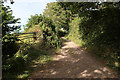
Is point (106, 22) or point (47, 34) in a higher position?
point (106, 22)

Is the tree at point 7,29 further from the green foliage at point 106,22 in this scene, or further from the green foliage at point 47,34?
the green foliage at point 47,34

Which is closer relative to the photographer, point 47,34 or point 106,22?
point 106,22

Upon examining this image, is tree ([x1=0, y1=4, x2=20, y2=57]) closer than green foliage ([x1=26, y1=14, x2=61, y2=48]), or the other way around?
tree ([x1=0, y1=4, x2=20, y2=57])

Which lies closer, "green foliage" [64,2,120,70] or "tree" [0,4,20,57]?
"green foliage" [64,2,120,70]

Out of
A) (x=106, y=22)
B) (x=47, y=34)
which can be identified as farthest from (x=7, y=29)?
(x=47, y=34)

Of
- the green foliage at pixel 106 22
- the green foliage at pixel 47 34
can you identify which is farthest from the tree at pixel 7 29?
the green foliage at pixel 47 34

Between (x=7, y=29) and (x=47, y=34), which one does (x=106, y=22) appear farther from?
(x=47, y=34)

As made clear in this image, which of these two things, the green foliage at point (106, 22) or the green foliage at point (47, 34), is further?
the green foliage at point (47, 34)

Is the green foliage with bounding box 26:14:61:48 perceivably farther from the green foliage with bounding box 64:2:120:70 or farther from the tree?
the green foliage with bounding box 64:2:120:70

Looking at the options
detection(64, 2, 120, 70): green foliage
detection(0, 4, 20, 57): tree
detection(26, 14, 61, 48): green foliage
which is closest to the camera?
detection(64, 2, 120, 70): green foliage

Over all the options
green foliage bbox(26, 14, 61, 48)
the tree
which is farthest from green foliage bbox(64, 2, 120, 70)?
green foliage bbox(26, 14, 61, 48)

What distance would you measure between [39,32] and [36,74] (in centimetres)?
548

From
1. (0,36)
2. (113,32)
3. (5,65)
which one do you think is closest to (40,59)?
(5,65)

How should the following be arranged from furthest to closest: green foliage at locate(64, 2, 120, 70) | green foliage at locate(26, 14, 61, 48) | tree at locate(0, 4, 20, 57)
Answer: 1. green foliage at locate(26, 14, 61, 48)
2. tree at locate(0, 4, 20, 57)
3. green foliage at locate(64, 2, 120, 70)
